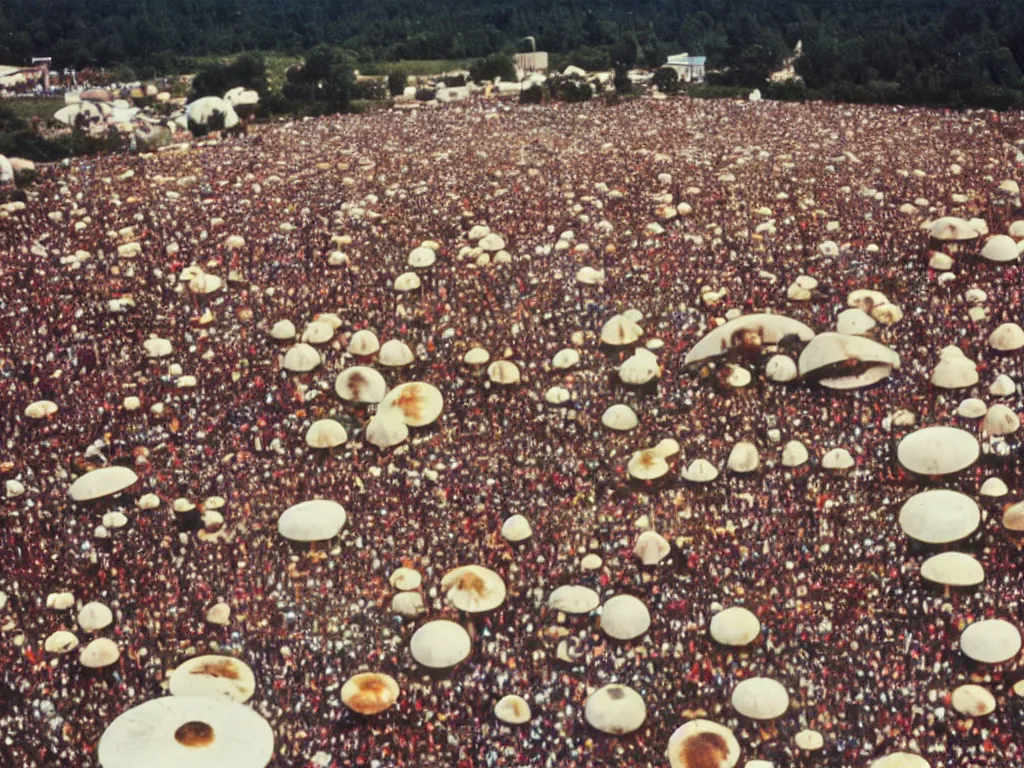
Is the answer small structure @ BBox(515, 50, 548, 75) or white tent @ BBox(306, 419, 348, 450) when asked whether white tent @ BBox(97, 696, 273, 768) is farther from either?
small structure @ BBox(515, 50, 548, 75)

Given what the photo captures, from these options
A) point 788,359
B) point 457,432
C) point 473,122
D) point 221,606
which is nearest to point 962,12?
point 473,122

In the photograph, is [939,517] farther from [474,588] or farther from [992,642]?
[474,588]

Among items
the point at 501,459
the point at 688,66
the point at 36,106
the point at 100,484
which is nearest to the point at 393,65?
the point at 36,106

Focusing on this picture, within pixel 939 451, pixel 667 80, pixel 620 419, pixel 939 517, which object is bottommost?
pixel 939 517

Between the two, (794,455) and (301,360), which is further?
(301,360)

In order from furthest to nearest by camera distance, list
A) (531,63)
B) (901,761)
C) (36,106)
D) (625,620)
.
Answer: (531,63) < (36,106) < (625,620) < (901,761)
